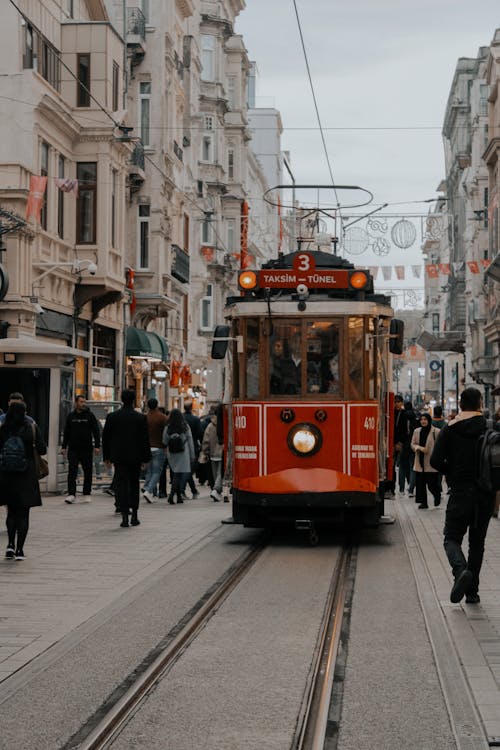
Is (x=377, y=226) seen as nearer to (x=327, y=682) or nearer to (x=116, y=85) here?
(x=116, y=85)

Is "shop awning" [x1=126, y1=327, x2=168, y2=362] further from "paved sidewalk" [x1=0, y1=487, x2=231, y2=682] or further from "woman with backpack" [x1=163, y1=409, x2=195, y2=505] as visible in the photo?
"paved sidewalk" [x1=0, y1=487, x2=231, y2=682]

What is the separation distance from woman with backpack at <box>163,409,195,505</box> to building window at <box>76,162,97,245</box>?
12.1 meters

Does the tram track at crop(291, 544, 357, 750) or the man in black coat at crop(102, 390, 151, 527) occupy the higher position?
the man in black coat at crop(102, 390, 151, 527)

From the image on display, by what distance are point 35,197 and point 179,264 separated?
19274 mm

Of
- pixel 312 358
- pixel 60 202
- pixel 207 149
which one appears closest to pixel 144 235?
pixel 60 202

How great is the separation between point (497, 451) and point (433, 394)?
4222 inches

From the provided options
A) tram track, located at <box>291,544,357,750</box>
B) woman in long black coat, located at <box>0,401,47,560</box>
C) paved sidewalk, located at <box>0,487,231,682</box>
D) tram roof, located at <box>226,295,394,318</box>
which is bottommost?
tram track, located at <box>291,544,357,750</box>

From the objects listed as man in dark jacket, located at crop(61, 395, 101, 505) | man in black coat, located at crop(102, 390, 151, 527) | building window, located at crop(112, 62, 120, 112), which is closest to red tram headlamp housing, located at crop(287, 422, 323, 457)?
man in black coat, located at crop(102, 390, 151, 527)

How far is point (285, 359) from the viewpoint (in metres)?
15.8

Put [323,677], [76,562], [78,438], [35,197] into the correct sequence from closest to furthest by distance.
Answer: [323,677], [76,562], [78,438], [35,197]

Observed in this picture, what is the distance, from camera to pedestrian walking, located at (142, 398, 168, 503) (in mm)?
22875

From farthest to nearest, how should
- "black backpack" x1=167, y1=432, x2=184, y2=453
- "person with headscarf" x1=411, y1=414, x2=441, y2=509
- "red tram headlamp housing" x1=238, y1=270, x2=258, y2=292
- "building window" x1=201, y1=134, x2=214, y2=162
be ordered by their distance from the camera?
1. "building window" x1=201, y1=134, x2=214, y2=162
2. "person with headscarf" x1=411, y1=414, x2=441, y2=509
3. "black backpack" x1=167, y1=432, x2=184, y2=453
4. "red tram headlamp housing" x1=238, y1=270, x2=258, y2=292

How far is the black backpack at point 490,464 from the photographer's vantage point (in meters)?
10.2

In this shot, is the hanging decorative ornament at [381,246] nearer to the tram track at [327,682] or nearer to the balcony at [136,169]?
the balcony at [136,169]
